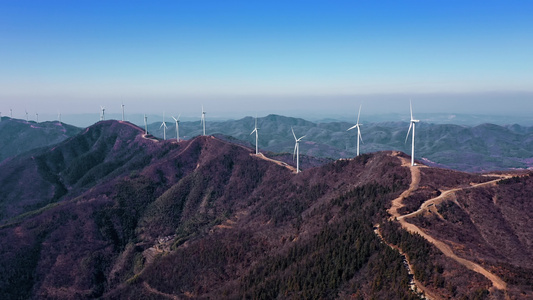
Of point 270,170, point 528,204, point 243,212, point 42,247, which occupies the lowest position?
point 42,247

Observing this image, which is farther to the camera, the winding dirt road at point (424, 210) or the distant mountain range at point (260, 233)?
the distant mountain range at point (260, 233)

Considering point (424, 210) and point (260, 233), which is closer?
point (424, 210)

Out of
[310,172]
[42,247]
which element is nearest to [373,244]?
[310,172]

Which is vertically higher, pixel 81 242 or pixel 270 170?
pixel 270 170

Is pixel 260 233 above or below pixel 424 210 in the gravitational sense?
below

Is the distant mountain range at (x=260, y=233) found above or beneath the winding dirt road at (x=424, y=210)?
beneath

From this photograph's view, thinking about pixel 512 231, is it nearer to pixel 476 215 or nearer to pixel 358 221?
pixel 476 215

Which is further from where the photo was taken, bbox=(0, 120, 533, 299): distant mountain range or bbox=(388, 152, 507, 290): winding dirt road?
bbox=(0, 120, 533, 299): distant mountain range

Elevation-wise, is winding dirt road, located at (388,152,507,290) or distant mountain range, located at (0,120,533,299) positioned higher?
winding dirt road, located at (388,152,507,290)
